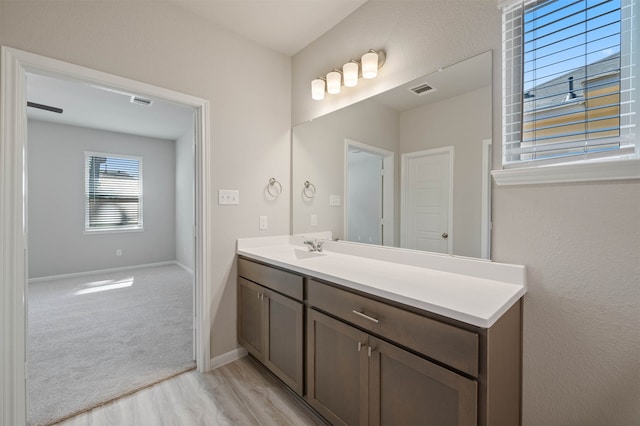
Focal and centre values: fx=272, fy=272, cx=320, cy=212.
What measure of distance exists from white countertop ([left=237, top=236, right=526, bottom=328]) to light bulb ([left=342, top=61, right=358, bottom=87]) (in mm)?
1196

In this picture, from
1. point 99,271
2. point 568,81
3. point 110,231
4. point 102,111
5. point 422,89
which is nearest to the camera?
point 568,81

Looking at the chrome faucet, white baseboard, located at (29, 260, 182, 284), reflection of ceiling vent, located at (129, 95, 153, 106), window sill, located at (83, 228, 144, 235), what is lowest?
white baseboard, located at (29, 260, 182, 284)

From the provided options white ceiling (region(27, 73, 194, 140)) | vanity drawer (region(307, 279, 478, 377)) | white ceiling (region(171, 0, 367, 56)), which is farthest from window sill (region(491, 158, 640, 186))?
white ceiling (region(27, 73, 194, 140))

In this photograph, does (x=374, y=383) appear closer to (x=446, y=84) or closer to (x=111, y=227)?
(x=446, y=84)

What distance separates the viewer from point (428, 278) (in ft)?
4.58

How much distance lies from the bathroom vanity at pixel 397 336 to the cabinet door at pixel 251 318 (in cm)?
5

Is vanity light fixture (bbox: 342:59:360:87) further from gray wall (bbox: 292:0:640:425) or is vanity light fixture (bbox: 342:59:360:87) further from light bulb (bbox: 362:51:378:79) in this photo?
gray wall (bbox: 292:0:640:425)

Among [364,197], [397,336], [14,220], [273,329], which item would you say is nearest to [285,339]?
[273,329]

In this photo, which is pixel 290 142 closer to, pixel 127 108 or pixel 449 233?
pixel 449 233

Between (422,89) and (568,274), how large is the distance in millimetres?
1203

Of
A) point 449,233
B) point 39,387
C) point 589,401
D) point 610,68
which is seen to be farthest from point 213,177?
point 589,401

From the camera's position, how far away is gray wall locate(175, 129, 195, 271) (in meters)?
5.23

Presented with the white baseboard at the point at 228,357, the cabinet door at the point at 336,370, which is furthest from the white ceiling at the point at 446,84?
the white baseboard at the point at 228,357

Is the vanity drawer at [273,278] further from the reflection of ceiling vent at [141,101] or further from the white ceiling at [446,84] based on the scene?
the reflection of ceiling vent at [141,101]
